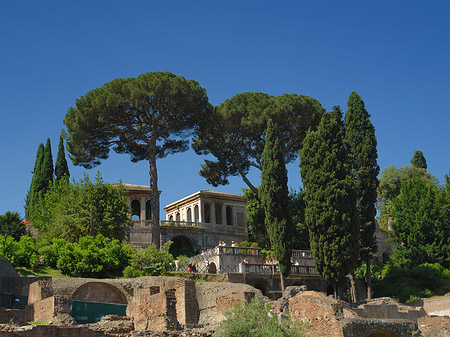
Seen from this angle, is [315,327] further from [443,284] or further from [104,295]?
[443,284]

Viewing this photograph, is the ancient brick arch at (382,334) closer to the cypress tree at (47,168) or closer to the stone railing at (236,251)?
the stone railing at (236,251)

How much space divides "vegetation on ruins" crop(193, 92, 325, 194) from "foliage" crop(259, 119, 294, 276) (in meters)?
5.75

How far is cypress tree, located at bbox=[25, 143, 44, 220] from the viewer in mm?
43562

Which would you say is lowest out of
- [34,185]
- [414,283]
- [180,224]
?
[414,283]

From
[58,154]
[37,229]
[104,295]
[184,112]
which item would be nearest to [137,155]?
[184,112]

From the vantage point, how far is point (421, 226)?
33719mm

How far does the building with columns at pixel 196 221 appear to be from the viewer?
39812 mm

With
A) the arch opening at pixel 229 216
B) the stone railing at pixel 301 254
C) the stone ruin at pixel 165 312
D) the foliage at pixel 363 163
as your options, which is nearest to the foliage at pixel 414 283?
the foliage at pixel 363 163

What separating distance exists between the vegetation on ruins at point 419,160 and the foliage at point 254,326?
50.4m

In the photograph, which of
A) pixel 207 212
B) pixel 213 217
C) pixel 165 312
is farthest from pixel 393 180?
pixel 165 312

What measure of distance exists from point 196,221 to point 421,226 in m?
17.2

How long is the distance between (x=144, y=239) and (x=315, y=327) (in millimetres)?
24829

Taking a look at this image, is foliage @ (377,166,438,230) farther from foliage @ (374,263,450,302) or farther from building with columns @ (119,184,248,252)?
foliage @ (374,263,450,302)

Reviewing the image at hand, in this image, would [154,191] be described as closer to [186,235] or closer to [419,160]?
[186,235]
